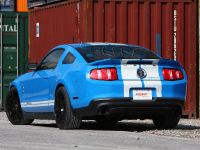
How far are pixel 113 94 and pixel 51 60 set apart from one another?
6.01ft

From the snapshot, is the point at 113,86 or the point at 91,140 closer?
the point at 91,140

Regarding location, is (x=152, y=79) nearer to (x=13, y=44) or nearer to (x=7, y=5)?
(x=13, y=44)

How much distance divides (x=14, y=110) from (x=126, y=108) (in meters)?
3.10

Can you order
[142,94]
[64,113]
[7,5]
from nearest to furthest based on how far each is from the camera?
[142,94] < [64,113] < [7,5]

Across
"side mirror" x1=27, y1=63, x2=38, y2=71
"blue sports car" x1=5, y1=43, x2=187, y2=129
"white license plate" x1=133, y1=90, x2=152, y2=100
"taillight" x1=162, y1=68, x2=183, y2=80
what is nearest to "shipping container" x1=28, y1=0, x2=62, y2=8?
"side mirror" x1=27, y1=63, x2=38, y2=71

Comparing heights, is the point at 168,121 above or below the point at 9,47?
below

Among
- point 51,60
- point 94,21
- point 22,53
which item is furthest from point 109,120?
point 22,53

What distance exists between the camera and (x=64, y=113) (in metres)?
11.1

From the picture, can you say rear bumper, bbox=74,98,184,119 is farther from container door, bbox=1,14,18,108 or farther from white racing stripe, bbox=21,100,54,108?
container door, bbox=1,14,18,108

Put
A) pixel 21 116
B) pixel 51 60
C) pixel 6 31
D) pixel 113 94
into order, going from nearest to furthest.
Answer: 1. pixel 113 94
2. pixel 51 60
3. pixel 21 116
4. pixel 6 31

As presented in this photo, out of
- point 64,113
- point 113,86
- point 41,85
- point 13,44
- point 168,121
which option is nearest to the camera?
point 113,86

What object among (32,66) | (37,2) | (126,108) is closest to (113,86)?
(126,108)

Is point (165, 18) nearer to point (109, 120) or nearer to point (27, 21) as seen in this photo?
point (109, 120)

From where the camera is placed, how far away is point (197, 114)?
16.0 m
